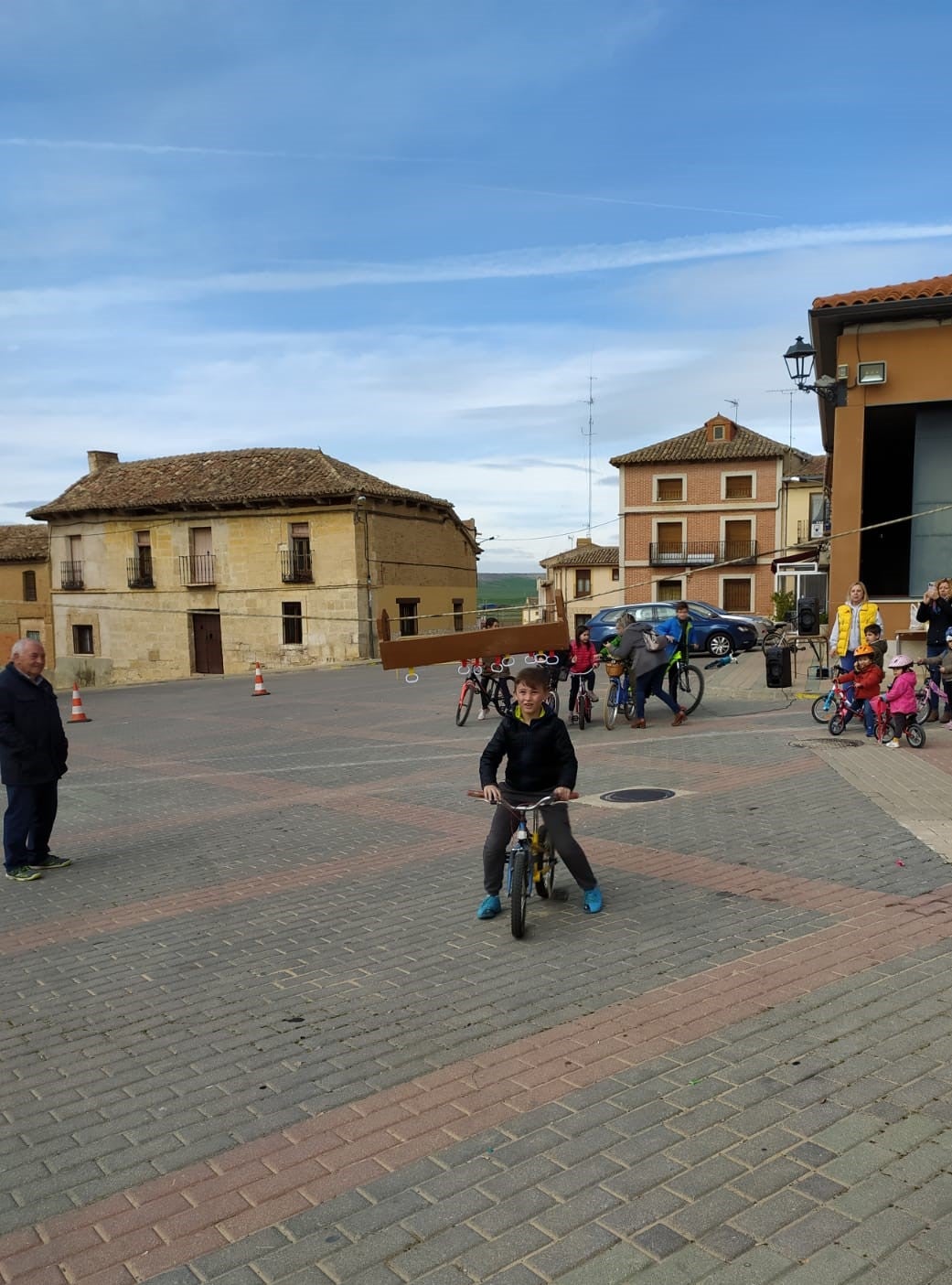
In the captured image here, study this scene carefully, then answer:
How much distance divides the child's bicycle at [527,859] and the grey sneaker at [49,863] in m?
3.47

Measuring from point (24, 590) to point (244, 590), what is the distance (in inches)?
616

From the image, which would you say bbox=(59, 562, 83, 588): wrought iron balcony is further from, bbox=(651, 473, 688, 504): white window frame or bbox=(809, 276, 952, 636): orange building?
bbox=(809, 276, 952, 636): orange building

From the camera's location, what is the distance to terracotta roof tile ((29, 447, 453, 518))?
115 ft

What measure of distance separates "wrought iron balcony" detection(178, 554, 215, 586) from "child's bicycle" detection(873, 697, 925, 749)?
29768 millimetres

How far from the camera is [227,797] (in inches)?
377

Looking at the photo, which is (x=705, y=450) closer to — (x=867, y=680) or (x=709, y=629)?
(x=709, y=629)

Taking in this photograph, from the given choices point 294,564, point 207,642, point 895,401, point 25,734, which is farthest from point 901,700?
point 207,642

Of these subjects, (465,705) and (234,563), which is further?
(234,563)

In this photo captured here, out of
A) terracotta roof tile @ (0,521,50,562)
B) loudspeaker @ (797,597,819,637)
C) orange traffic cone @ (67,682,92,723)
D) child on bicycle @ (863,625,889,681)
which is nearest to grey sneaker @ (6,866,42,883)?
child on bicycle @ (863,625,889,681)

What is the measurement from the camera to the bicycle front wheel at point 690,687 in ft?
45.1

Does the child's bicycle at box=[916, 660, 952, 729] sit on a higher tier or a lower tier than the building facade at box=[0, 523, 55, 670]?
lower

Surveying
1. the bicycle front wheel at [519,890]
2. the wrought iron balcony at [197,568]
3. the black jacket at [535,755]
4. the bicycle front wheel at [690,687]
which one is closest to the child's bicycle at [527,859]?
the bicycle front wheel at [519,890]

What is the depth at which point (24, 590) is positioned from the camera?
45344 millimetres

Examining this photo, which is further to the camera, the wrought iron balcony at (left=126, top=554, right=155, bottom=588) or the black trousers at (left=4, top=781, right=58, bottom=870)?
the wrought iron balcony at (left=126, top=554, right=155, bottom=588)
